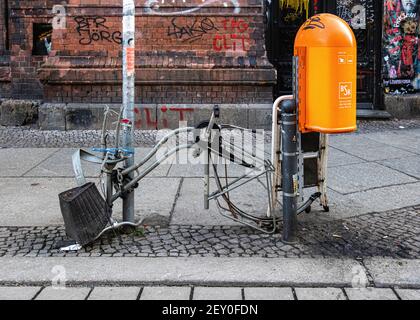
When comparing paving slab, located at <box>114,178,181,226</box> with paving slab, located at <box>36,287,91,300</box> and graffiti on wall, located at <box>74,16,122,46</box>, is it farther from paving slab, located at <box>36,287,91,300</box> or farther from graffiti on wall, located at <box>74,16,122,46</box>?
graffiti on wall, located at <box>74,16,122,46</box>

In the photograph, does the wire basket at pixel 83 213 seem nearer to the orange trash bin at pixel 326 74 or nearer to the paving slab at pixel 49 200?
the paving slab at pixel 49 200

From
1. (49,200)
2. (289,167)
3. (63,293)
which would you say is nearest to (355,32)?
(289,167)

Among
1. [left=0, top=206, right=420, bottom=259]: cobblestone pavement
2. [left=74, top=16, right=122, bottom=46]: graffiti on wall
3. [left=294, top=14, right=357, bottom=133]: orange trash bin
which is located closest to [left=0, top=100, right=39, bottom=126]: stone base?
[left=74, top=16, right=122, bottom=46]: graffiti on wall

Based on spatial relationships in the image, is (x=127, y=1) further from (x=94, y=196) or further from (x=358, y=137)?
(x=358, y=137)

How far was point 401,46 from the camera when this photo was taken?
1104 centimetres

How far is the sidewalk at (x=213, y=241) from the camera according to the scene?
3910mm

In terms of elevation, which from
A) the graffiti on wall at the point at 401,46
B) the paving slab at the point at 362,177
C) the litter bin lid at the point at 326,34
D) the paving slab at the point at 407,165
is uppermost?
the graffiti on wall at the point at 401,46

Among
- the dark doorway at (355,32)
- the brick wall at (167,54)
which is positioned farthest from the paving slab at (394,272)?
the dark doorway at (355,32)

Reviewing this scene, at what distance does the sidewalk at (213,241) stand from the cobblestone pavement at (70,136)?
181cm

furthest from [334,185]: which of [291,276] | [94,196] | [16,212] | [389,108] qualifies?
[389,108]

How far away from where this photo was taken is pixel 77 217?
4320 millimetres

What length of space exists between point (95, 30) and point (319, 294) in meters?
7.49

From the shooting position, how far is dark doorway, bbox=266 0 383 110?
36.3 feet

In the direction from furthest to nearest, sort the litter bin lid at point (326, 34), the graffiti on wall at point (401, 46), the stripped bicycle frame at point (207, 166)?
the graffiti on wall at point (401, 46), the stripped bicycle frame at point (207, 166), the litter bin lid at point (326, 34)
